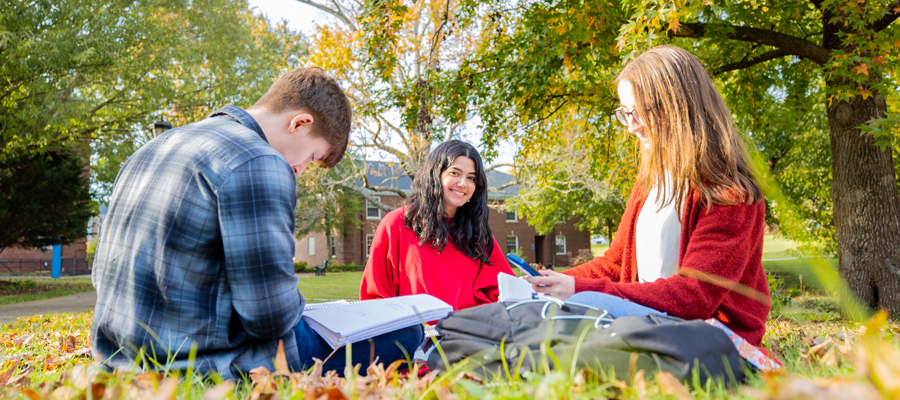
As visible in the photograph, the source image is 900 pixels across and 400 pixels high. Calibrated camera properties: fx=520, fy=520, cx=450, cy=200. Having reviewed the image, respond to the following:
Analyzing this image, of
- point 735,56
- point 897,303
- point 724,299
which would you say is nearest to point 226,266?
point 724,299

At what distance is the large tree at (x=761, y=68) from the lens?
548cm

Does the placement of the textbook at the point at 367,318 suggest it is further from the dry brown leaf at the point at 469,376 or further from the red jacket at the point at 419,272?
the red jacket at the point at 419,272

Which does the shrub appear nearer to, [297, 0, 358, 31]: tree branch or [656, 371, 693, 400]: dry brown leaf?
[297, 0, 358, 31]: tree branch

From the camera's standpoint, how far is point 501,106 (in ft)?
25.9

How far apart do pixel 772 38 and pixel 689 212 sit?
6207 millimetres

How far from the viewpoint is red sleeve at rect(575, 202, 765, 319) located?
198cm

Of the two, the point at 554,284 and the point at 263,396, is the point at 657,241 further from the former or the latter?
the point at 263,396

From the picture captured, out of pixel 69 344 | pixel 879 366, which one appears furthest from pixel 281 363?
pixel 69 344

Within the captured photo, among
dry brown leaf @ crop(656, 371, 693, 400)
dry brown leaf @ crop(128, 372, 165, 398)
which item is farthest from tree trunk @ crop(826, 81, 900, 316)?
dry brown leaf @ crop(128, 372, 165, 398)

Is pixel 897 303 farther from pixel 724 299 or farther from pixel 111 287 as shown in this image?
pixel 111 287

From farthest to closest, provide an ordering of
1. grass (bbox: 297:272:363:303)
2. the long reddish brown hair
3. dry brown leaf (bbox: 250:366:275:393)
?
grass (bbox: 297:272:363:303) → the long reddish brown hair → dry brown leaf (bbox: 250:366:275:393)

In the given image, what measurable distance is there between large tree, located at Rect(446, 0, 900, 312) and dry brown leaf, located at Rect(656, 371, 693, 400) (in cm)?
435

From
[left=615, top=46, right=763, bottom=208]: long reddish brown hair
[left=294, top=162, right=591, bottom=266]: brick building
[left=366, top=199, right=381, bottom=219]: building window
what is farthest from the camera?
[left=366, top=199, right=381, bottom=219]: building window

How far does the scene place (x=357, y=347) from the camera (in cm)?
207
